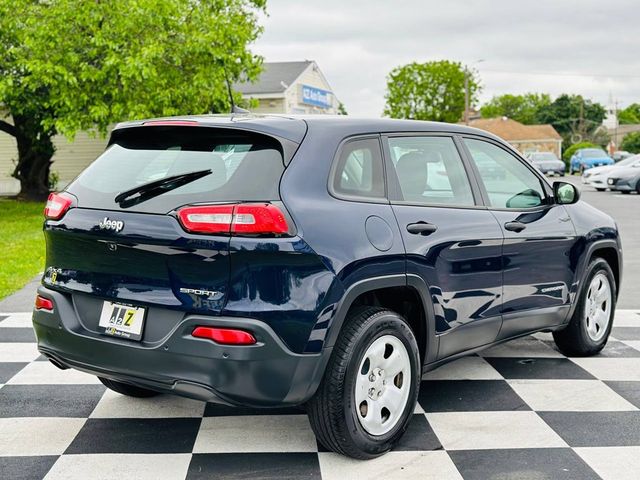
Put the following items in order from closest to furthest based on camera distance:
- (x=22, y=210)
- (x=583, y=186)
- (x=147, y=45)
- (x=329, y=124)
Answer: (x=329, y=124), (x=147, y=45), (x=22, y=210), (x=583, y=186)

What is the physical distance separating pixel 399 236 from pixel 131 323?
131 cm

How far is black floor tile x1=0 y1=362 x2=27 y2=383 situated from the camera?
540 centimetres

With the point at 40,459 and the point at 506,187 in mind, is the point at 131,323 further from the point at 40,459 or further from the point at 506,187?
the point at 506,187

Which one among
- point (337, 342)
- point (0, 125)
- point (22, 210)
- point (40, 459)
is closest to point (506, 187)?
point (337, 342)

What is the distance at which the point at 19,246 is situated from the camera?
44.0 ft

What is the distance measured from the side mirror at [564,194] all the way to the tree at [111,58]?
12908mm

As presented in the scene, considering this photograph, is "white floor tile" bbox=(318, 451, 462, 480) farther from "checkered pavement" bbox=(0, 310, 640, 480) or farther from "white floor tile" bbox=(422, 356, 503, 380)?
"white floor tile" bbox=(422, 356, 503, 380)

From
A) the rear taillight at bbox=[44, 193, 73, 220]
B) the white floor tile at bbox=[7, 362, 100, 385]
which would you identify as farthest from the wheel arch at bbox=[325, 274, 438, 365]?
the white floor tile at bbox=[7, 362, 100, 385]

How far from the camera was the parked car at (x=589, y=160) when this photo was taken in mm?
45606

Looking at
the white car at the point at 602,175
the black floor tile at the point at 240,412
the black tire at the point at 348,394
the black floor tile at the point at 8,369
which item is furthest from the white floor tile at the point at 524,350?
the white car at the point at 602,175

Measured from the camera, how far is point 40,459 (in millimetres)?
3947

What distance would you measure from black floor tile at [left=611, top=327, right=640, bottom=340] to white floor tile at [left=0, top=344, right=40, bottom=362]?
14.6 ft

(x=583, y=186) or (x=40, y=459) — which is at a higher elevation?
(x=40, y=459)

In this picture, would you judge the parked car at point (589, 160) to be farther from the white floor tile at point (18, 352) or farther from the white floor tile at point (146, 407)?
the white floor tile at point (146, 407)
